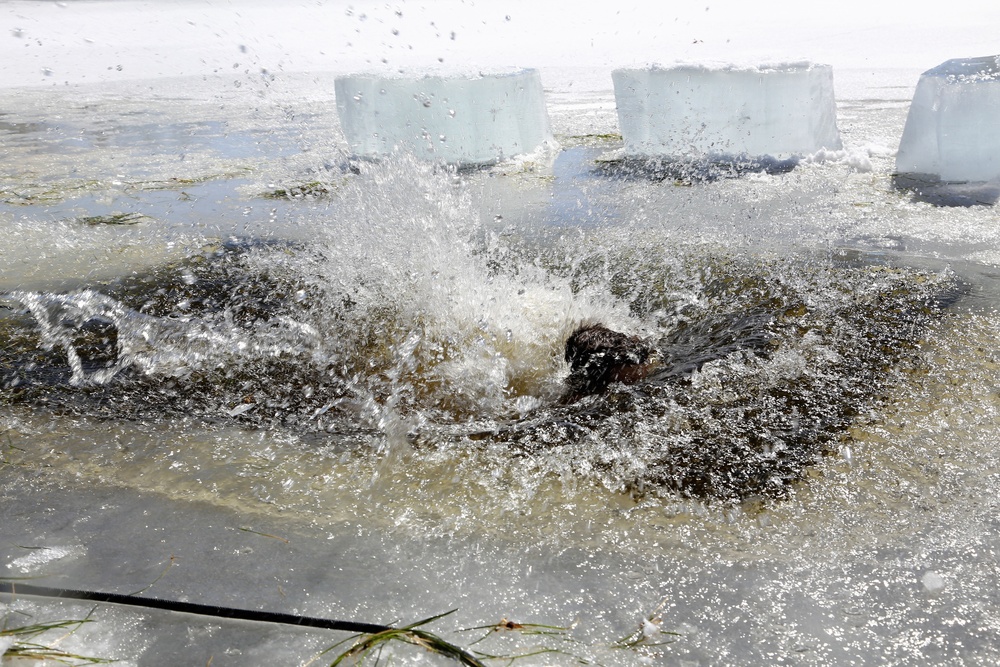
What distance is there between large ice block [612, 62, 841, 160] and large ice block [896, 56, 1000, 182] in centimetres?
62

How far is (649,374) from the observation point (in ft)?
6.15

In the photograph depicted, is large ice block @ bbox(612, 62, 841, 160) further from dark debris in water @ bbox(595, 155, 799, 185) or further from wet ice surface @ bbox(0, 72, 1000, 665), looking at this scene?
wet ice surface @ bbox(0, 72, 1000, 665)

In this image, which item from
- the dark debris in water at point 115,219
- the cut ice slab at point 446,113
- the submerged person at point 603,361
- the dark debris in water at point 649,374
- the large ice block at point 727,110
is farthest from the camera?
the cut ice slab at point 446,113

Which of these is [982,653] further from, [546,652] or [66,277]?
[66,277]

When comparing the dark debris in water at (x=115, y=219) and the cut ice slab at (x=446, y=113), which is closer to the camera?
the dark debris in water at (x=115, y=219)

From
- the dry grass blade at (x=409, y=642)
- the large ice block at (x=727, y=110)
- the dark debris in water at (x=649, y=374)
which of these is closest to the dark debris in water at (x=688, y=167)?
the large ice block at (x=727, y=110)

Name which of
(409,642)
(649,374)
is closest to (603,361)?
(649,374)

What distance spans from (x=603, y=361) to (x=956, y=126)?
9.69ft

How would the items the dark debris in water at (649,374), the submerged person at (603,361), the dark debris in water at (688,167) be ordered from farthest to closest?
the dark debris in water at (688,167), the submerged person at (603,361), the dark debris in water at (649,374)

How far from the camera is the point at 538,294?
8.12 feet

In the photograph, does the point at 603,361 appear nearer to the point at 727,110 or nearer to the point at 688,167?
the point at 688,167

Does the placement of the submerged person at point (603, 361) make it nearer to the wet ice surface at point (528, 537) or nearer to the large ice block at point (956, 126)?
the wet ice surface at point (528, 537)

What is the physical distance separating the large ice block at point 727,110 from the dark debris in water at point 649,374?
2.17 m

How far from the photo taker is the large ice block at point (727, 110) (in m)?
4.40
